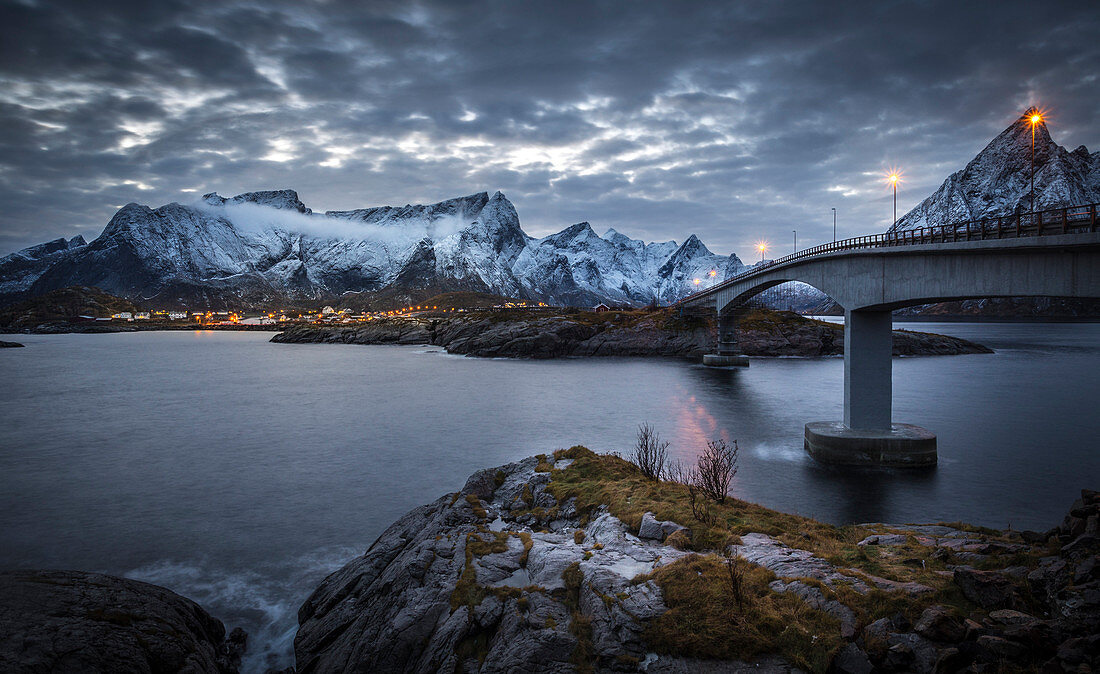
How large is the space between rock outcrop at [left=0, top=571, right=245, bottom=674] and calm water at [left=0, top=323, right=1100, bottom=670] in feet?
9.63

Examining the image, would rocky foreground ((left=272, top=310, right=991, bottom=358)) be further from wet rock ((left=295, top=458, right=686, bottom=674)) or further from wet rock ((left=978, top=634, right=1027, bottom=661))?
wet rock ((left=978, top=634, right=1027, bottom=661))

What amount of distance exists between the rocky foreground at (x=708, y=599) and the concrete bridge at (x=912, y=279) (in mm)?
13309

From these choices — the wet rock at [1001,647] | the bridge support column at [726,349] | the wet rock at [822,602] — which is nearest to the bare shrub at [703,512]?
the wet rock at [822,602]

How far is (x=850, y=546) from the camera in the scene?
14375 millimetres

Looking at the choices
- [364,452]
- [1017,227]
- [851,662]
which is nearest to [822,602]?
[851,662]

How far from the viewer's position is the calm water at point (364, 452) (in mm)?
22781

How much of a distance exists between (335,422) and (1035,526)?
5306cm

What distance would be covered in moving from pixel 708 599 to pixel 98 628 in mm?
13293

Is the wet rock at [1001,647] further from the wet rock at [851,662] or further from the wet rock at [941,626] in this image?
the wet rock at [851,662]

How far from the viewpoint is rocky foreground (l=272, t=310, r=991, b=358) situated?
114938mm

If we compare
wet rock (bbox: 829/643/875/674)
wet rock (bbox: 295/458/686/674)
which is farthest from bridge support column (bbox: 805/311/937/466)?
wet rock (bbox: 829/643/875/674)

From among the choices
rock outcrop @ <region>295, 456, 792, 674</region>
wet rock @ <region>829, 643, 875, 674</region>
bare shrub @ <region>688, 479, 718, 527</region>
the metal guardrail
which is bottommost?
rock outcrop @ <region>295, 456, 792, 674</region>

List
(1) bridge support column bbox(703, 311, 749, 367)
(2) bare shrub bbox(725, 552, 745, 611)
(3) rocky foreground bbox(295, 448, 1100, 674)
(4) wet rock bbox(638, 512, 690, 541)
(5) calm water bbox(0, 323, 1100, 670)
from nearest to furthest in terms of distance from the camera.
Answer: (3) rocky foreground bbox(295, 448, 1100, 674)
(2) bare shrub bbox(725, 552, 745, 611)
(4) wet rock bbox(638, 512, 690, 541)
(5) calm water bbox(0, 323, 1100, 670)
(1) bridge support column bbox(703, 311, 749, 367)

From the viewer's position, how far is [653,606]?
11203 millimetres
